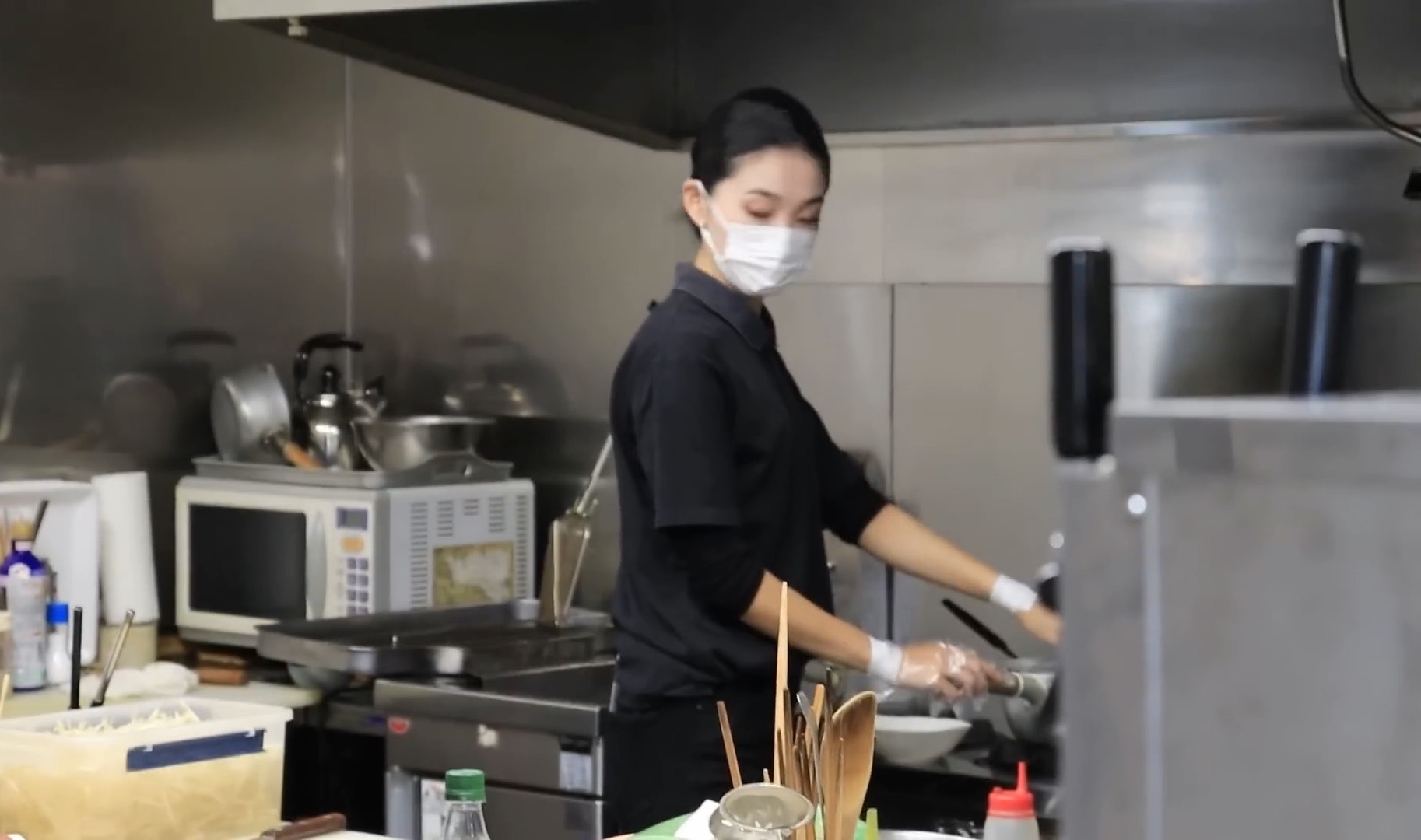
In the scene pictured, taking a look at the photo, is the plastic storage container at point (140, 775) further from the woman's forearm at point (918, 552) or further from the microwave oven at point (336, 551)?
the microwave oven at point (336, 551)

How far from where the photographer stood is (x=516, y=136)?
327cm

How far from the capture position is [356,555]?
2.78 m

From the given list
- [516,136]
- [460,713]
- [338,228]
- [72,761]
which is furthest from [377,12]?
[338,228]

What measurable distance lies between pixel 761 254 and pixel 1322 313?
4.53 feet

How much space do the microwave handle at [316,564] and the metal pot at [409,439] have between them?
0.15 metres

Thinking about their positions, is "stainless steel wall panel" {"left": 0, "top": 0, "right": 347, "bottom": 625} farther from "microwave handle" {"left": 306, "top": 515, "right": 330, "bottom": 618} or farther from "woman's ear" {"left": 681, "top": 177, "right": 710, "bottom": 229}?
"woman's ear" {"left": 681, "top": 177, "right": 710, "bottom": 229}

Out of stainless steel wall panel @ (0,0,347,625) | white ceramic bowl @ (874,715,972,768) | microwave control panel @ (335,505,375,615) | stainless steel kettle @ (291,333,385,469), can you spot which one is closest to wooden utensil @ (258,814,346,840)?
white ceramic bowl @ (874,715,972,768)

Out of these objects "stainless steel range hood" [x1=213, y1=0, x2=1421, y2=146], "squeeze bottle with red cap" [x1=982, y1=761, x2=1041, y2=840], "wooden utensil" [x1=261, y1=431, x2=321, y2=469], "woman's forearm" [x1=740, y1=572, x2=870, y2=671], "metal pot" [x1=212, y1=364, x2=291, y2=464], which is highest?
"stainless steel range hood" [x1=213, y1=0, x2=1421, y2=146]

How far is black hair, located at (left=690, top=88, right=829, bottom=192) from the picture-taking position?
198 centimetres

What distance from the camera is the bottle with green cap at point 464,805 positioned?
1.47 metres

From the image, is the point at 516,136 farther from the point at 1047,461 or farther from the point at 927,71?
the point at 1047,461

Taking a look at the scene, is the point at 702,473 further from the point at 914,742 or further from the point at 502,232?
the point at 502,232

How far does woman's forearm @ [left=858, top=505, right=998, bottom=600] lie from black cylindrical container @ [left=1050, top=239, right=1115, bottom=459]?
158 centimetres

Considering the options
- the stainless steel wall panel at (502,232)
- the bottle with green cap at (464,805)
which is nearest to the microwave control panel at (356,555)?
the stainless steel wall panel at (502,232)
